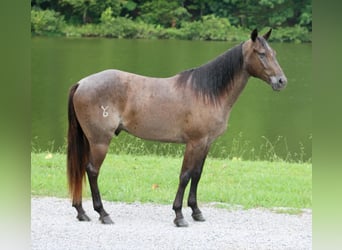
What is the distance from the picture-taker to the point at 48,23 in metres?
7.80

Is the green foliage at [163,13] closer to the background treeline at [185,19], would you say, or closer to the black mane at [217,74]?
the background treeline at [185,19]

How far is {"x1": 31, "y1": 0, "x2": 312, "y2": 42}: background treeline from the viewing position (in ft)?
27.4

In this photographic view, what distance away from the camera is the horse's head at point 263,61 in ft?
9.54

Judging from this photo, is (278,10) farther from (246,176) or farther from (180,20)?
(246,176)

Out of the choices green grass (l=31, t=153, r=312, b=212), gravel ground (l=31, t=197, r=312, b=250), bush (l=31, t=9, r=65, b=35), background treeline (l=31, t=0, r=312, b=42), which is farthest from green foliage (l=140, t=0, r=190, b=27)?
gravel ground (l=31, t=197, r=312, b=250)

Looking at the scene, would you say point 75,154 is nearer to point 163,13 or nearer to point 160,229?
point 160,229

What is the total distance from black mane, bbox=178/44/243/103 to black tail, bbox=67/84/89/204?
2.09 feet

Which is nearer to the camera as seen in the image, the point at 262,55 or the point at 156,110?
the point at 262,55

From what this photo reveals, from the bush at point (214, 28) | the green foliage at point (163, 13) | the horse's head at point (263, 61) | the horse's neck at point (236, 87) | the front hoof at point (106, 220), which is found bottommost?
the front hoof at point (106, 220)

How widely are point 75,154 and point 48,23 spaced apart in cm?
514

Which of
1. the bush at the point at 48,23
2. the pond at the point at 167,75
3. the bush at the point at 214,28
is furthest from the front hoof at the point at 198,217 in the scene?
the bush at the point at 214,28

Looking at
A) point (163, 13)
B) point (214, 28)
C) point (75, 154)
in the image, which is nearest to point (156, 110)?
point (75, 154)

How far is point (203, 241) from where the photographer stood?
2848 mm

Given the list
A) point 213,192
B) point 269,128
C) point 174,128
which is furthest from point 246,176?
point 269,128
